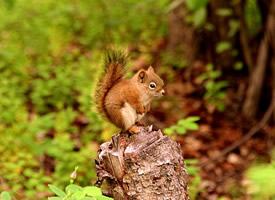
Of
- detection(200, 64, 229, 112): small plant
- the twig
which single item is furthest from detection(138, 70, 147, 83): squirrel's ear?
detection(200, 64, 229, 112): small plant

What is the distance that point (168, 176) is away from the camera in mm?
1757

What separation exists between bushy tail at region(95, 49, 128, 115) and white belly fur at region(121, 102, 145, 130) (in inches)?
5.0

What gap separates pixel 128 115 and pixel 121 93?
127 millimetres

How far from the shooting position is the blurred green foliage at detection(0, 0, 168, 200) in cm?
316

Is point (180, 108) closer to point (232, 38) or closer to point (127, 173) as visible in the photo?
point (232, 38)

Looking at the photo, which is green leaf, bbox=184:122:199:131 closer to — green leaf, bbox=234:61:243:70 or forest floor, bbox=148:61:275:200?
forest floor, bbox=148:61:275:200

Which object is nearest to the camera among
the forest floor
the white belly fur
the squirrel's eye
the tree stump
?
the tree stump

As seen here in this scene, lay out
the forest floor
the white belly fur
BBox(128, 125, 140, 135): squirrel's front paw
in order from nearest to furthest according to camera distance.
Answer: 1. BBox(128, 125, 140, 135): squirrel's front paw
2. the white belly fur
3. the forest floor

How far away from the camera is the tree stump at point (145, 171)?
175cm

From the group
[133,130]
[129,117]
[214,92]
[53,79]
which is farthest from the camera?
[214,92]

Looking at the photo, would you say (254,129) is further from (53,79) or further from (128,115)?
(128,115)

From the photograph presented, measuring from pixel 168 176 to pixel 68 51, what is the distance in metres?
4.28

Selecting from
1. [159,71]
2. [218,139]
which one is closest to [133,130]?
[218,139]

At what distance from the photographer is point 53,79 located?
Result: 459 centimetres
